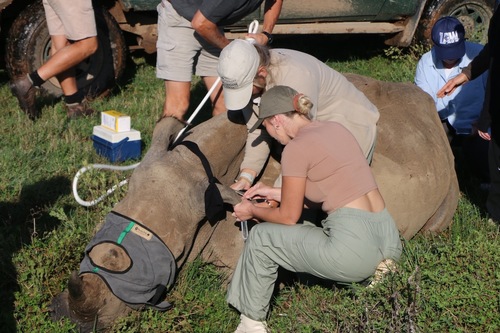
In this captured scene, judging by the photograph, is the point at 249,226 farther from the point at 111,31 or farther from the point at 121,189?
the point at 111,31

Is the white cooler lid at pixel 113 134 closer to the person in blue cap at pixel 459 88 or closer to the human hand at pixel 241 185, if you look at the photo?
the human hand at pixel 241 185

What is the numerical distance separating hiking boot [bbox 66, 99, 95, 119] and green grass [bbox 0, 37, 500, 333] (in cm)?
102

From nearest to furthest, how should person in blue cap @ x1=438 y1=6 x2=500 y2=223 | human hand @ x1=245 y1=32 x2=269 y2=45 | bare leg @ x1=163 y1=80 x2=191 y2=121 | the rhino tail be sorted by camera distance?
1. the rhino tail
2. human hand @ x1=245 y1=32 x2=269 y2=45
3. person in blue cap @ x1=438 y1=6 x2=500 y2=223
4. bare leg @ x1=163 y1=80 x2=191 y2=121

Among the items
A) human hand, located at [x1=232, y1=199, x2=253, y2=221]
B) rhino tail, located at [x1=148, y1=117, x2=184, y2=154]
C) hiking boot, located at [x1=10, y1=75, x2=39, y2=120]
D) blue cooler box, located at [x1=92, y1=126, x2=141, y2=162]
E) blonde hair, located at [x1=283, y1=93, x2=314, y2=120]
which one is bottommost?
hiking boot, located at [x1=10, y1=75, x2=39, y2=120]

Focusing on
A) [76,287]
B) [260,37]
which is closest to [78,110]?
[260,37]

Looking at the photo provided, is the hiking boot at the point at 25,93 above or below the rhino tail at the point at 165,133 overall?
below

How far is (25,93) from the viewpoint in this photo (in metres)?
8.21

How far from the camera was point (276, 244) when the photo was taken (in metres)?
4.98

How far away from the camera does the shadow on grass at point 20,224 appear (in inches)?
211

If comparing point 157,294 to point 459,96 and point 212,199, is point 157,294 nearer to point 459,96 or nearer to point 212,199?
point 212,199

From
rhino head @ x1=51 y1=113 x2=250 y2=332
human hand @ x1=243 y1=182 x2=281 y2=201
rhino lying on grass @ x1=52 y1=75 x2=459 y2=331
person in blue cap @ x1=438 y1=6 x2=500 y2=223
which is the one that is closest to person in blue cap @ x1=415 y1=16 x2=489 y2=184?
person in blue cap @ x1=438 y1=6 x2=500 y2=223

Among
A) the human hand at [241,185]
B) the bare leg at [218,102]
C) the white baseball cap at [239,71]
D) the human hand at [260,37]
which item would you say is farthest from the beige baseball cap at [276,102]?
the bare leg at [218,102]

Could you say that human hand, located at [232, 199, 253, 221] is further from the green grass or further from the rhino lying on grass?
the green grass

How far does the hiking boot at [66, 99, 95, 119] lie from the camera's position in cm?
845
